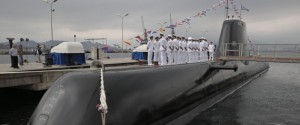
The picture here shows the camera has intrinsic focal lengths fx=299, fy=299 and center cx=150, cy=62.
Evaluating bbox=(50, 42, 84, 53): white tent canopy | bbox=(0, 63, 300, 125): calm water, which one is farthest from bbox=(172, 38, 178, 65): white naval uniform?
bbox=(50, 42, 84, 53): white tent canopy

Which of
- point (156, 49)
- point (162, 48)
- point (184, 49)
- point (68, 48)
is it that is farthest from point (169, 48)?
point (68, 48)

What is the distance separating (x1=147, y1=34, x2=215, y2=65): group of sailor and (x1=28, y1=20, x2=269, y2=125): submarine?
293cm

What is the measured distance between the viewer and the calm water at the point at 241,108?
1021 cm

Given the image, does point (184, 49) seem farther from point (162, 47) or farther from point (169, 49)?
point (162, 47)

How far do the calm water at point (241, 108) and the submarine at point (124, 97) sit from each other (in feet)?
4.03

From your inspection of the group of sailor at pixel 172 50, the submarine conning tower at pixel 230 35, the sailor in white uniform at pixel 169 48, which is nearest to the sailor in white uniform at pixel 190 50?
the group of sailor at pixel 172 50

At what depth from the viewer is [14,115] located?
37.8 ft

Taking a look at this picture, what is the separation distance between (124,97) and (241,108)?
7387mm

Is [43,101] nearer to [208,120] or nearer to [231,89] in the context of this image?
[208,120]

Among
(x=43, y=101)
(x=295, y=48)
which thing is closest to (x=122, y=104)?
(x=43, y=101)

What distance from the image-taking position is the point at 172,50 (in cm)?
1376

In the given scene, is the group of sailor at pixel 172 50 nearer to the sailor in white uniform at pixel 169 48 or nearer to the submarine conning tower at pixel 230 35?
the sailor in white uniform at pixel 169 48

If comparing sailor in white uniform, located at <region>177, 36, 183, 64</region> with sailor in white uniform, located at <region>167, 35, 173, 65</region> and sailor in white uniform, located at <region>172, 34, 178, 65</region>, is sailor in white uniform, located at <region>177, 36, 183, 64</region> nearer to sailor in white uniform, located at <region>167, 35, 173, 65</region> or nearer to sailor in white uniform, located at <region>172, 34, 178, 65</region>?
sailor in white uniform, located at <region>172, 34, 178, 65</region>

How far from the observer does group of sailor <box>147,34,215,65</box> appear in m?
13.4
